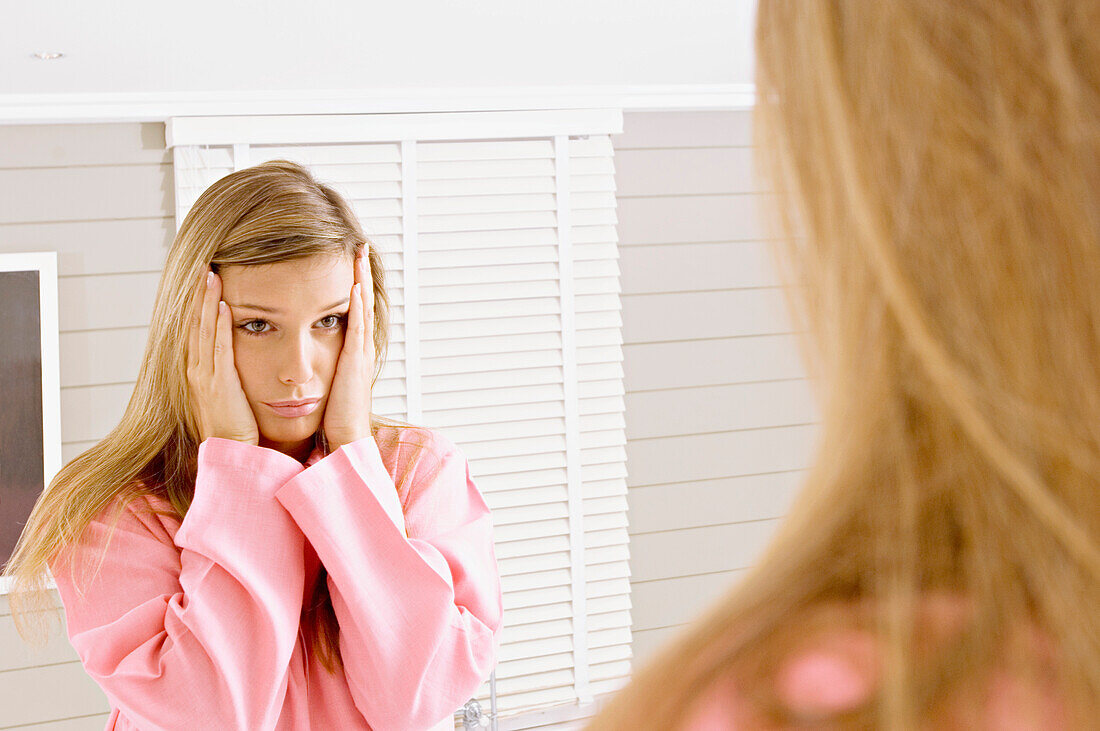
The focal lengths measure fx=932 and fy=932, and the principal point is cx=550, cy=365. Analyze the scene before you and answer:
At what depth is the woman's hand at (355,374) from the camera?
1.29 meters

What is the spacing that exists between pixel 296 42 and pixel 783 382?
6.50ft

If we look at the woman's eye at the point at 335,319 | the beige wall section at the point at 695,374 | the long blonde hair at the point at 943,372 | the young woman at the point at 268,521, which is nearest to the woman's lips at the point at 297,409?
the young woman at the point at 268,521

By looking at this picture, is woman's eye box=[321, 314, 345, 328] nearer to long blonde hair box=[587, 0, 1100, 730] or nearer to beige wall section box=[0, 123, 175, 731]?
long blonde hair box=[587, 0, 1100, 730]

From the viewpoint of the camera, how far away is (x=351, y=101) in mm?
2615

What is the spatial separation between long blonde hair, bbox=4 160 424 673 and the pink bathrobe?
0.12ft

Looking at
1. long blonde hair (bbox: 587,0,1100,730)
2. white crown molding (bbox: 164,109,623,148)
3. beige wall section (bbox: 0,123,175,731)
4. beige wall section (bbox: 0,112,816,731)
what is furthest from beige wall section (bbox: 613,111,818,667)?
long blonde hair (bbox: 587,0,1100,730)

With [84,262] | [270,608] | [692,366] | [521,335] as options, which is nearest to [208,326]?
[270,608]

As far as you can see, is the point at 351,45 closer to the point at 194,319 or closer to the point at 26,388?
the point at 194,319

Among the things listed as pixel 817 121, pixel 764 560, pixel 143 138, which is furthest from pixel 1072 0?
pixel 143 138

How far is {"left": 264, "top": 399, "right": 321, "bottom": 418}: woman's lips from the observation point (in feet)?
4.28

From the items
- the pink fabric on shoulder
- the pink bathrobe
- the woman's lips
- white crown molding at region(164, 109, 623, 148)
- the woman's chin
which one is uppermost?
white crown molding at region(164, 109, 623, 148)

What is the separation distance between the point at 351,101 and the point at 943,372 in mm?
2544

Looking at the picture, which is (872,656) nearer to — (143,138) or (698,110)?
(143,138)

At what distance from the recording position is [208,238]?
1.26 metres
